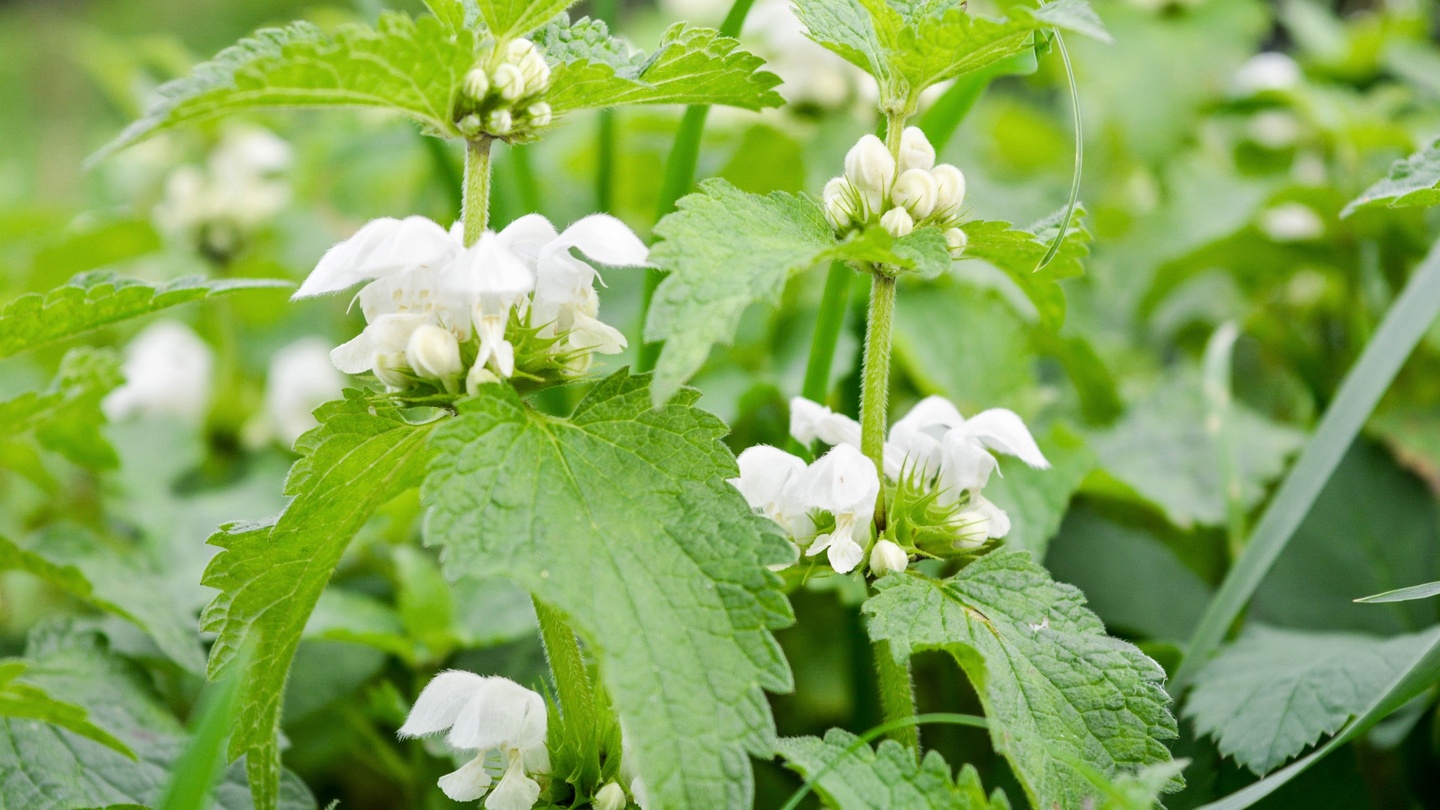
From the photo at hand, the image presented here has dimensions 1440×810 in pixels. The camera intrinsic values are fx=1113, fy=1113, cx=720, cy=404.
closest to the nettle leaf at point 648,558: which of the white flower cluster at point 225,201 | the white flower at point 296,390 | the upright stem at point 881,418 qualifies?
the upright stem at point 881,418

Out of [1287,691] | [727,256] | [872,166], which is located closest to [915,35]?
[872,166]

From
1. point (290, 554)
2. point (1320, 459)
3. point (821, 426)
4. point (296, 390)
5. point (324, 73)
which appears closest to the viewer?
point (324, 73)

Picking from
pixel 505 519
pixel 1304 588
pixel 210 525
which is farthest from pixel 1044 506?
pixel 210 525

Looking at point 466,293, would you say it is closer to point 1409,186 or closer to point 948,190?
point 948,190

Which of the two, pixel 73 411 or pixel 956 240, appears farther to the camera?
pixel 73 411

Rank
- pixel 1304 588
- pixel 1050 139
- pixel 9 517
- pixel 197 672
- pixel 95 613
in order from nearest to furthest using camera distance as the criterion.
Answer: pixel 197 672 → pixel 1304 588 → pixel 95 613 → pixel 9 517 → pixel 1050 139

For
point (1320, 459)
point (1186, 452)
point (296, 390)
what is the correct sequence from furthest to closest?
point (296, 390), point (1186, 452), point (1320, 459)

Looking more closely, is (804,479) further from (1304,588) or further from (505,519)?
(1304,588)

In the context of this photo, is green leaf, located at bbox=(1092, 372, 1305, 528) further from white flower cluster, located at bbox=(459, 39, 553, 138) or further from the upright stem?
white flower cluster, located at bbox=(459, 39, 553, 138)
